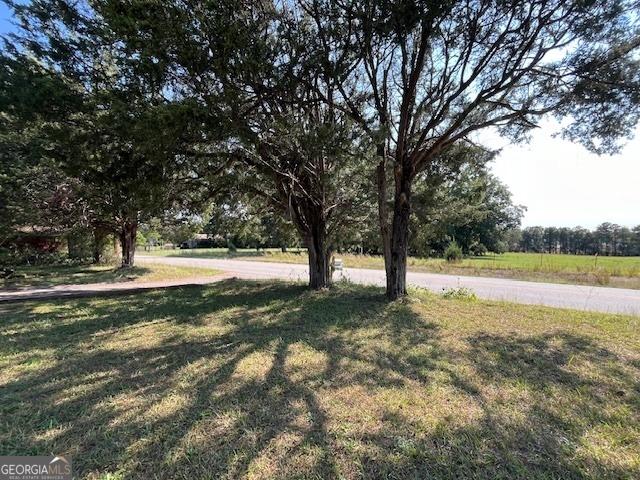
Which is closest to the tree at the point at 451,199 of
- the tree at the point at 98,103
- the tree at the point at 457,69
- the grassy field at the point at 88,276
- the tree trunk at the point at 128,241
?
the tree at the point at 457,69

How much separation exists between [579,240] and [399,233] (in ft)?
260

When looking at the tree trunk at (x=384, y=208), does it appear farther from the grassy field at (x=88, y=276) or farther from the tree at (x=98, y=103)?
the grassy field at (x=88, y=276)

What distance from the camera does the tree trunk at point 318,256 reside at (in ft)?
30.8

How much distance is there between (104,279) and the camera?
41.9ft

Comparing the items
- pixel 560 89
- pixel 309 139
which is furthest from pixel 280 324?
pixel 560 89

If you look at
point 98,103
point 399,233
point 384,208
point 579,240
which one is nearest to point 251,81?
point 98,103

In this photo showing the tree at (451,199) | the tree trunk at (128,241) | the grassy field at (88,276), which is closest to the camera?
the tree at (451,199)

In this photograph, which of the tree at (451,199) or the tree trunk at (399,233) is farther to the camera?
the tree at (451,199)

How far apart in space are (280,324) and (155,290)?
6.19 meters

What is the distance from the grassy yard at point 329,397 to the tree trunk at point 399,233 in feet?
5.28

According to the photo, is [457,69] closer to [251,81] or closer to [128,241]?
[251,81]

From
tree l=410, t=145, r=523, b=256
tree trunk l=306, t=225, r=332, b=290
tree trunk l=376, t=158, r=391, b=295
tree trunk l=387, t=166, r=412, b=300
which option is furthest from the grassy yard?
tree l=410, t=145, r=523, b=256

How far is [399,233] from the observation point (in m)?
7.54

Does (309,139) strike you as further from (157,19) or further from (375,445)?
(375,445)
